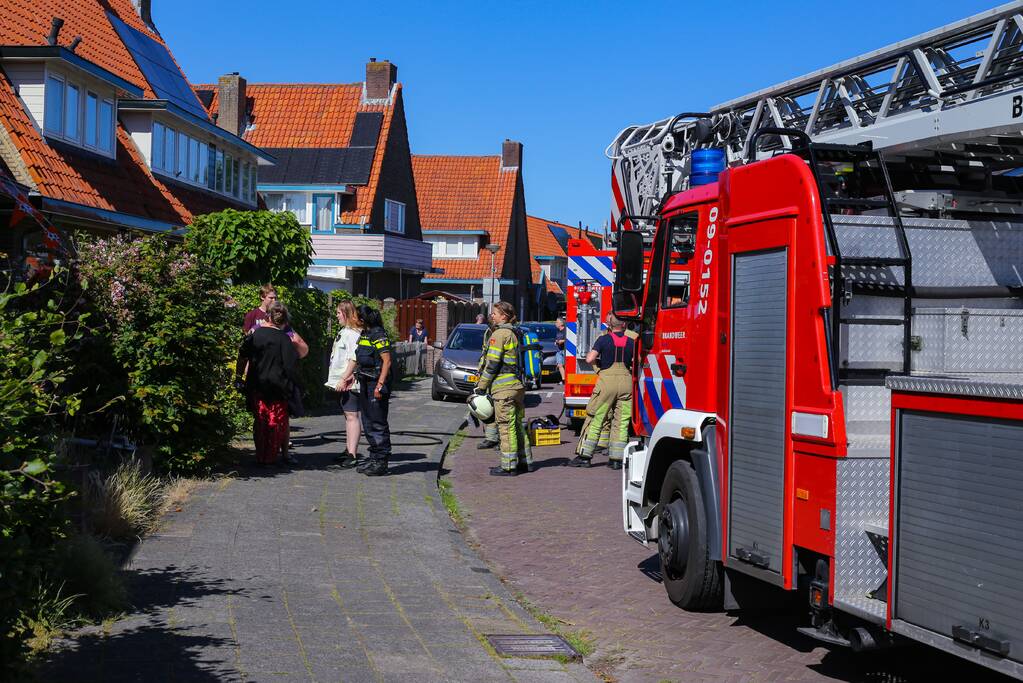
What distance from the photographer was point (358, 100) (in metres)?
48.9

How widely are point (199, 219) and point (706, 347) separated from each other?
14964 millimetres

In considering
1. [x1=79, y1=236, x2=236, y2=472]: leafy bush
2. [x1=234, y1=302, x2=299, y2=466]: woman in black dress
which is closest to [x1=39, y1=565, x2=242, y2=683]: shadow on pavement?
[x1=79, y1=236, x2=236, y2=472]: leafy bush

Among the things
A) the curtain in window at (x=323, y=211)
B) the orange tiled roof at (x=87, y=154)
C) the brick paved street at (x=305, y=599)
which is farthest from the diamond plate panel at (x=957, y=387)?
the curtain in window at (x=323, y=211)

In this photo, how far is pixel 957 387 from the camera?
15.2 feet

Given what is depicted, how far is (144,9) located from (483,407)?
72.4ft

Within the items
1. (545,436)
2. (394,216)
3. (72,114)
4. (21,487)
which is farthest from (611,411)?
(394,216)

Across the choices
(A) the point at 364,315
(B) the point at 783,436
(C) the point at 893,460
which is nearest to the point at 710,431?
(B) the point at 783,436

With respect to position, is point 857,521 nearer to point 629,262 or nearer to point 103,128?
point 629,262

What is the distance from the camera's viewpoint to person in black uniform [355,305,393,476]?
1234cm

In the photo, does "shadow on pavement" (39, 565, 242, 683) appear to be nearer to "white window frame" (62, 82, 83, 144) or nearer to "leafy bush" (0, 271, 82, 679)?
"leafy bush" (0, 271, 82, 679)

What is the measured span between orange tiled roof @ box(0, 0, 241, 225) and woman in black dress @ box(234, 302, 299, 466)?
7.66m

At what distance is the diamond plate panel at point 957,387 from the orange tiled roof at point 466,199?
187 ft

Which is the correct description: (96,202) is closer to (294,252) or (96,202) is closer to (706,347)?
(294,252)

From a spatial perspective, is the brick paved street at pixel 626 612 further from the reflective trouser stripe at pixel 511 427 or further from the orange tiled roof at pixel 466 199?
the orange tiled roof at pixel 466 199
